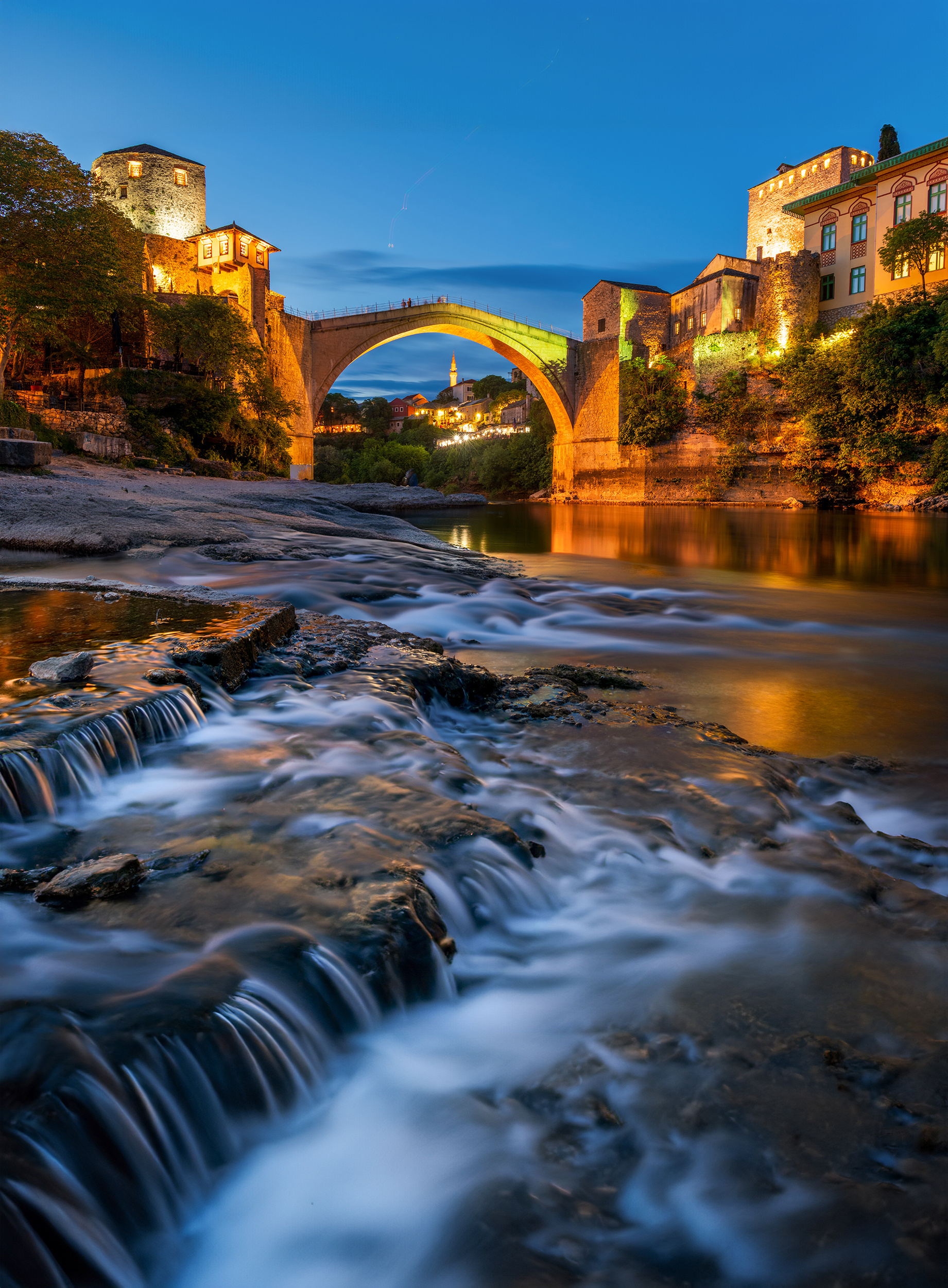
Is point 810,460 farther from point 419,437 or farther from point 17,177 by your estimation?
point 419,437

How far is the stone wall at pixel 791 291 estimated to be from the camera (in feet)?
108

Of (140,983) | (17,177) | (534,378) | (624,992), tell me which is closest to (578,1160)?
(624,992)

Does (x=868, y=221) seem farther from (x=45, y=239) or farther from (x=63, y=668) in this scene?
(x=63, y=668)

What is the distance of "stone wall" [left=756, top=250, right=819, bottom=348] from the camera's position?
3281 centimetres

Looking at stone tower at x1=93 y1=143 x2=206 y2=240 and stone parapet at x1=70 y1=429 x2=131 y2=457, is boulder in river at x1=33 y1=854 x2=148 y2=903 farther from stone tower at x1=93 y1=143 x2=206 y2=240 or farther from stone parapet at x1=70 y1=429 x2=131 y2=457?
stone tower at x1=93 y1=143 x2=206 y2=240

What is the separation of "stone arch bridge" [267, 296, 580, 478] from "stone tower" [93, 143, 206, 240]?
1297cm

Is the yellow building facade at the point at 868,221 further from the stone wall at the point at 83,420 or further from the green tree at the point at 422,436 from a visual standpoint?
the green tree at the point at 422,436

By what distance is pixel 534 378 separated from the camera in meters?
40.9

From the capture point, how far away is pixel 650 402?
3762cm

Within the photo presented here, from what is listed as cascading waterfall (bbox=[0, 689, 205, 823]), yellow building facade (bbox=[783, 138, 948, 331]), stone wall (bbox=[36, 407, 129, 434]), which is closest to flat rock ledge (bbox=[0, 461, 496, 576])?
stone wall (bbox=[36, 407, 129, 434])

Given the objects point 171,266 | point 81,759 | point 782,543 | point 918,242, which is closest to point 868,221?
point 918,242

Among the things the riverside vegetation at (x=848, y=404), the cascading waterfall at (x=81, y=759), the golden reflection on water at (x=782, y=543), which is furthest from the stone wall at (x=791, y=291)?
the cascading waterfall at (x=81, y=759)

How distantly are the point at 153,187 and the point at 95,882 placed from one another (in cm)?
4777

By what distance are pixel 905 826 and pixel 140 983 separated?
2245 mm
